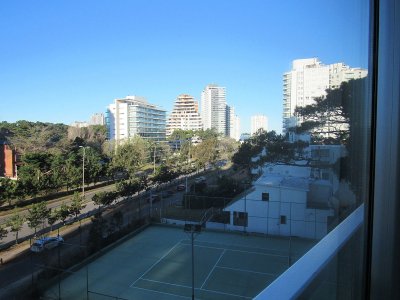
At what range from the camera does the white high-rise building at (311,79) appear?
61 cm

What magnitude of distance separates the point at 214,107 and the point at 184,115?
32cm

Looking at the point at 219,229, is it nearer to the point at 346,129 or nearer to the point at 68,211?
the point at 68,211

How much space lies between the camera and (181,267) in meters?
3.61

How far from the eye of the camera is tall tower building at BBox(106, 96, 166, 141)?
0.98 metres

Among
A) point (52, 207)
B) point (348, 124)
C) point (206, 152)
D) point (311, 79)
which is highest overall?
point (311, 79)

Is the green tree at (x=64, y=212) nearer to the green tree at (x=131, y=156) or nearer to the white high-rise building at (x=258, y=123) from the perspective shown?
the green tree at (x=131, y=156)

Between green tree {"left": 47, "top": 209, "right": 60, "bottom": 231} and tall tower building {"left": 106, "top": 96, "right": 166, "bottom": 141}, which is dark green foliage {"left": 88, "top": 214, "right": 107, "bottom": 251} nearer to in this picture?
green tree {"left": 47, "top": 209, "right": 60, "bottom": 231}

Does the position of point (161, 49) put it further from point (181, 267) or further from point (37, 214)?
point (181, 267)

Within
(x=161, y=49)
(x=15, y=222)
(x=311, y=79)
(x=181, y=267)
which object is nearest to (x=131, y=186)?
(x=15, y=222)

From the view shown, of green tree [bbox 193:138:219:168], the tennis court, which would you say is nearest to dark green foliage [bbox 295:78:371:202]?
green tree [bbox 193:138:219:168]

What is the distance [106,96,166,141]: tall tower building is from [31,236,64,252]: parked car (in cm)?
35

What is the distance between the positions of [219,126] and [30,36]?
3.94ft

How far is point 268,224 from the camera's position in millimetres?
2365

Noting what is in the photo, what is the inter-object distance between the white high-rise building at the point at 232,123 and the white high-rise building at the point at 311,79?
0.70 meters
